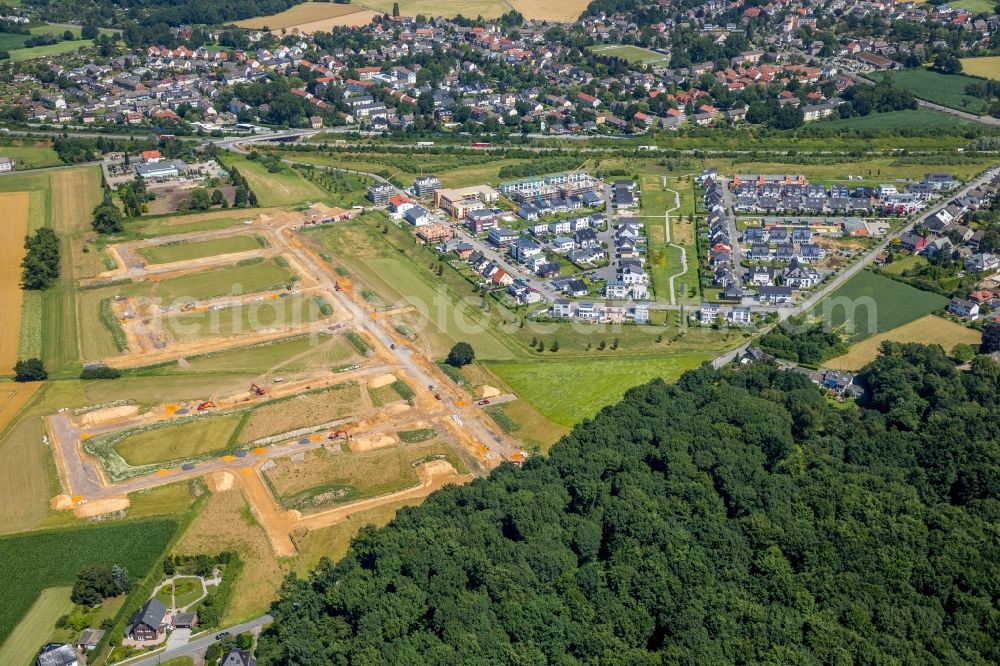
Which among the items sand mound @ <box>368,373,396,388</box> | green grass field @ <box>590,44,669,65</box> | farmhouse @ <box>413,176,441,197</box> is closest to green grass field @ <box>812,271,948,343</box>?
sand mound @ <box>368,373,396,388</box>

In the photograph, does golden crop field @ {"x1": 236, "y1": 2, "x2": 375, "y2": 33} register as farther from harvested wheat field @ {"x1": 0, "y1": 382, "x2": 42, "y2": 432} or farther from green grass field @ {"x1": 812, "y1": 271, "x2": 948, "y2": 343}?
green grass field @ {"x1": 812, "y1": 271, "x2": 948, "y2": 343}

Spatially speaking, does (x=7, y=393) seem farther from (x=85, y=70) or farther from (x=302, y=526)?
(x=85, y=70)

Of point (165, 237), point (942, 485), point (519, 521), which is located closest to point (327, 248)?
point (165, 237)

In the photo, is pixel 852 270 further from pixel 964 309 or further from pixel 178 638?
pixel 178 638

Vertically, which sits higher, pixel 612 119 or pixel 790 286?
pixel 612 119

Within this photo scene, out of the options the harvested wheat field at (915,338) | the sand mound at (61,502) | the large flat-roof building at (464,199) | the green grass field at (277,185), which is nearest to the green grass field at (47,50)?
the green grass field at (277,185)

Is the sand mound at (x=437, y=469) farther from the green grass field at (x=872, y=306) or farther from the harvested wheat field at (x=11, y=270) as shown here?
the green grass field at (x=872, y=306)

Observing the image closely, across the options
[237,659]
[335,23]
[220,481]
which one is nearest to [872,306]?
[220,481]
